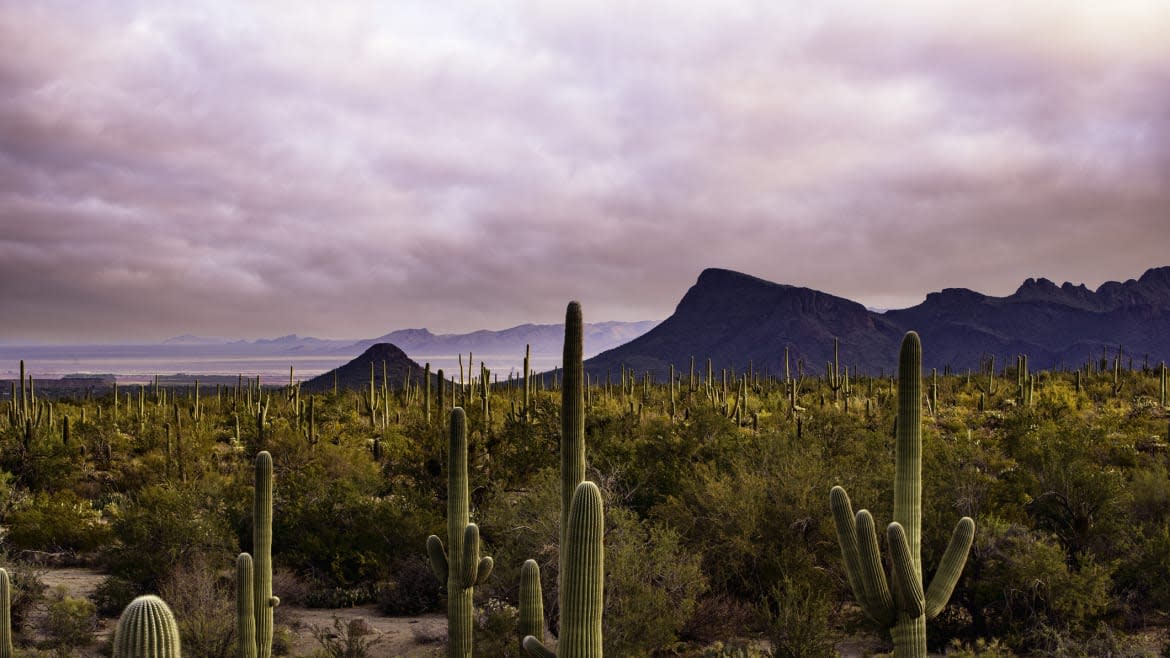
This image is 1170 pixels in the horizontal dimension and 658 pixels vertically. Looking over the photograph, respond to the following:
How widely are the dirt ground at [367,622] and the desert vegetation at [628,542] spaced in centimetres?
33

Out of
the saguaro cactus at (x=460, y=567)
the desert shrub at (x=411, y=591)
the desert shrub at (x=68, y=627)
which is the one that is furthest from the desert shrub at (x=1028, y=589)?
the desert shrub at (x=68, y=627)

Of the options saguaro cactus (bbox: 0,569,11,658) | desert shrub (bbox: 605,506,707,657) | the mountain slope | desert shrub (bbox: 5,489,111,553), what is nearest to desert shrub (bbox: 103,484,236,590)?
desert shrub (bbox: 5,489,111,553)

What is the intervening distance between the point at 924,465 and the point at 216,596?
44.4ft

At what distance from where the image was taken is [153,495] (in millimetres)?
17188

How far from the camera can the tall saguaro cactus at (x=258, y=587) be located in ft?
30.8

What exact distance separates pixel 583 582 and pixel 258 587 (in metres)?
5.80

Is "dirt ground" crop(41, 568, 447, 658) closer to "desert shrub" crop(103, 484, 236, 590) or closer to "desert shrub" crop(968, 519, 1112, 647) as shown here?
"desert shrub" crop(103, 484, 236, 590)

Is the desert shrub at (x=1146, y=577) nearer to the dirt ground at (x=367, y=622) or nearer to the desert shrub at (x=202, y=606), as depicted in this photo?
the dirt ground at (x=367, y=622)

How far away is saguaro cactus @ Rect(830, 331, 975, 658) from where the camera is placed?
788 centimetres

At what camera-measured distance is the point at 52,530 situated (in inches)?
729

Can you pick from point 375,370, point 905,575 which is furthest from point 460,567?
point 375,370

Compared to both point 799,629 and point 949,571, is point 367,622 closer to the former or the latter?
point 799,629

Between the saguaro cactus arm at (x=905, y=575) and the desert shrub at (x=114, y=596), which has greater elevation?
the saguaro cactus arm at (x=905, y=575)

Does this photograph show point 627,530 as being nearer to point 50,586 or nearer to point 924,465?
point 924,465
